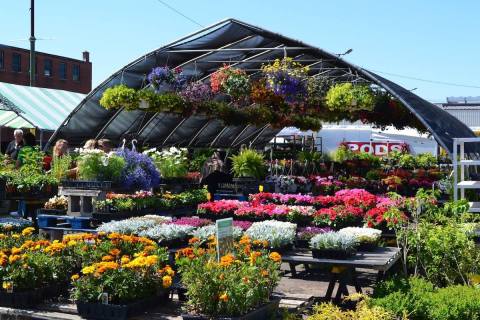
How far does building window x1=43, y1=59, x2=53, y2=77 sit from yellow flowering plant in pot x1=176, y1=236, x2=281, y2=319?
4423 centimetres

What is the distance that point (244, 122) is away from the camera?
61.7 ft

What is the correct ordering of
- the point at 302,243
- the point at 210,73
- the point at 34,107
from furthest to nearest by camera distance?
the point at 34,107, the point at 210,73, the point at 302,243

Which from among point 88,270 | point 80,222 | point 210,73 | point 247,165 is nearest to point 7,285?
point 88,270

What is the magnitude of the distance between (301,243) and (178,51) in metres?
8.37

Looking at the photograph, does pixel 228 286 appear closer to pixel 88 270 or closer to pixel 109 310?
pixel 109 310

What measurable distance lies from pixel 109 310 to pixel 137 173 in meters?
4.79

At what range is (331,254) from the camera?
6512mm

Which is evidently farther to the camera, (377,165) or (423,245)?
(377,165)

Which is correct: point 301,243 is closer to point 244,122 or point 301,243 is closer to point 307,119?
point 244,122

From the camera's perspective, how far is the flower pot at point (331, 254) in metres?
6.47

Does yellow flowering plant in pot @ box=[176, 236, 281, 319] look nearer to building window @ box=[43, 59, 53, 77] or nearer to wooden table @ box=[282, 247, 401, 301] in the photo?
wooden table @ box=[282, 247, 401, 301]

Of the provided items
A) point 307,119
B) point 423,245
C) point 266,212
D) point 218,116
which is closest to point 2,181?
point 266,212

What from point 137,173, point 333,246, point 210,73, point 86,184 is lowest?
point 333,246

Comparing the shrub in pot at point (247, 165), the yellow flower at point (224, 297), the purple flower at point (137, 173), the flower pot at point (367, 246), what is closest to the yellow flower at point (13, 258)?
the yellow flower at point (224, 297)
